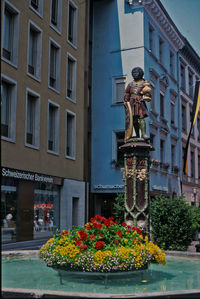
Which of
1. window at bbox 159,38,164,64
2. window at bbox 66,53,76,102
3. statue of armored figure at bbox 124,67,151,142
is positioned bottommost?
statue of armored figure at bbox 124,67,151,142

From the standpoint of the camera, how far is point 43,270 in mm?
8648

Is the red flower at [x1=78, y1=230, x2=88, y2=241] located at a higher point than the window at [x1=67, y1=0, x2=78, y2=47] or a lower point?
lower

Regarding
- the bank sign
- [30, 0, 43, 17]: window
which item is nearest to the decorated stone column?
the bank sign

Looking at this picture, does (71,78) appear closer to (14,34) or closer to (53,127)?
(53,127)

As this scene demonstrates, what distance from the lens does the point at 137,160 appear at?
10.7 m

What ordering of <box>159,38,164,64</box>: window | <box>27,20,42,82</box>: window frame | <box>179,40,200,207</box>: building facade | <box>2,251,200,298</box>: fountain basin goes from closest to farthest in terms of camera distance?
<box>2,251,200,298</box>: fountain basin < <box>27,20,42,82</box>: window frame < <box>159,38,164,64</box>: window < <box>179,40,200,207</box>: building facade

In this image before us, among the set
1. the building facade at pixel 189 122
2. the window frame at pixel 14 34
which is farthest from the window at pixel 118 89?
the window frame at pixel 14 34

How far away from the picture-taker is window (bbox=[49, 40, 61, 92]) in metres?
24.6

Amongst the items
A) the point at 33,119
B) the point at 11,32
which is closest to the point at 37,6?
the point at 11,32

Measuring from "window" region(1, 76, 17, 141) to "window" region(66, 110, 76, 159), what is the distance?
237 inches

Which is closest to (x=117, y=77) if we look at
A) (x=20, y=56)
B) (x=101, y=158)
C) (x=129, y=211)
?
(x=101, y=158)

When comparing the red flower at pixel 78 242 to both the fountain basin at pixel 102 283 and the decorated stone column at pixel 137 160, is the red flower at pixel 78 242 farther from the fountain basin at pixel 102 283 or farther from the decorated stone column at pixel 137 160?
the decorated stone column at pixel 137 160

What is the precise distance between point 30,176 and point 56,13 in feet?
35.2

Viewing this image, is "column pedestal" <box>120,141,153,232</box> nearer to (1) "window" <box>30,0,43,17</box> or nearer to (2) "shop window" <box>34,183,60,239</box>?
(2) "shop window" <box>34,183,60,239</box>
